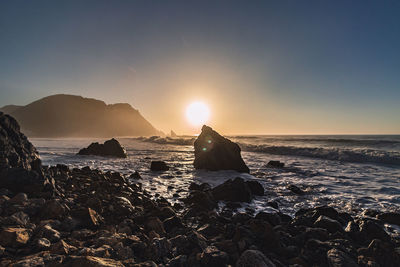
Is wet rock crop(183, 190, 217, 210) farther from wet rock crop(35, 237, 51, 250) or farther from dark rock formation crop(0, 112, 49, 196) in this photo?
dark rock formation crop(0, 112, 49, 196)

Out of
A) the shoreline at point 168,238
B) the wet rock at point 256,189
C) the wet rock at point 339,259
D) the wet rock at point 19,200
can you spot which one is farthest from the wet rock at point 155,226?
the wet rock at point 256,189

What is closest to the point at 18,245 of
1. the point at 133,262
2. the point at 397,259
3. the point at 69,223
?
the point at 69,223

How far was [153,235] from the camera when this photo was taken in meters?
3.39

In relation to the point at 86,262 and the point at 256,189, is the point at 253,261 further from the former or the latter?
the point at 256,189

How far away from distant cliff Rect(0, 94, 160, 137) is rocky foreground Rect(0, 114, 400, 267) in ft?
436

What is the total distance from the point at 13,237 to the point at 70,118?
6572 inches

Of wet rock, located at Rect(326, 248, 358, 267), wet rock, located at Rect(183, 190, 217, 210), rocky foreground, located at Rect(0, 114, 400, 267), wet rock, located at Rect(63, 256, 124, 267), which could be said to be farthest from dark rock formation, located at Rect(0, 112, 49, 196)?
wet rock, located at Rect(326, 248, 358, 267)

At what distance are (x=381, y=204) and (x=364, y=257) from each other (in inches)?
175

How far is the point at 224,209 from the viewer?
5484 mm

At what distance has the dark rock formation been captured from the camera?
4.34 meters

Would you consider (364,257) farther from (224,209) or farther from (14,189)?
(14,189)

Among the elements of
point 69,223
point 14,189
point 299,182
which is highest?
point 14,189

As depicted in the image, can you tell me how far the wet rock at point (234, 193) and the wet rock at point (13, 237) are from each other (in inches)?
191

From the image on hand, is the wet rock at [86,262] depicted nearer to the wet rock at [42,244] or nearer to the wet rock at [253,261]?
the wet rock at [42,244]
